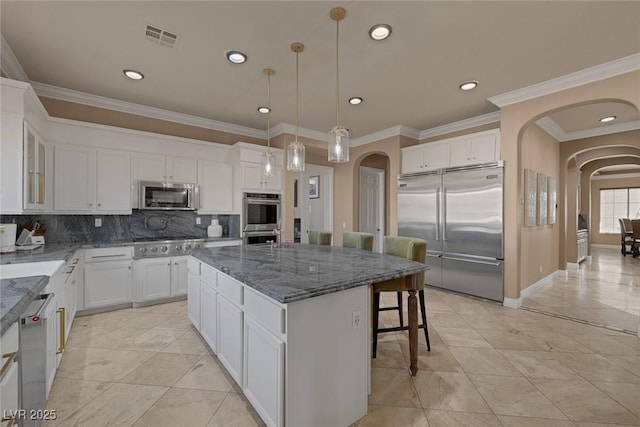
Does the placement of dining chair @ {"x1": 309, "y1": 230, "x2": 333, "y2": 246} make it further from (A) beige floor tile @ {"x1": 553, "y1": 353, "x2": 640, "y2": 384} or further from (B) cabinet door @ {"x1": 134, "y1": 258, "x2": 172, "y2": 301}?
(A) beige floor tile @ {"x1": 553, "y1": 353, "x2": 640, "y2": 384}

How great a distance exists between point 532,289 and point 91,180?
21.3 feet

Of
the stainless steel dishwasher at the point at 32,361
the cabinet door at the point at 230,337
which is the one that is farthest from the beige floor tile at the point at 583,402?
the stainless steel dishwasher at the point at 32,361

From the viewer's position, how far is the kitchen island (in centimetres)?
145

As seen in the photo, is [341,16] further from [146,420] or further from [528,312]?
[528,312]

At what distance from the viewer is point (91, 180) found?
3.59m

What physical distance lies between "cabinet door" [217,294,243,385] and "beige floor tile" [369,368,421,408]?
3.11 feet

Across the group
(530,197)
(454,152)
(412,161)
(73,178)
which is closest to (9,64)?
(73,178)

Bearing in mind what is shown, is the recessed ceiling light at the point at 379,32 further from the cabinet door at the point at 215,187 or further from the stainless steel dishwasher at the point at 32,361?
the cabinet door at the point at 215,187

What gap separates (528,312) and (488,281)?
0.55 m

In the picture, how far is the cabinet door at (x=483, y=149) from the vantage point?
3957 millimetres

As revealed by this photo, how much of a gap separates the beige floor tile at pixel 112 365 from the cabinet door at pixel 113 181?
6.45 feet

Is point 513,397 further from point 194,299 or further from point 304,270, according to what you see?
point 194,299

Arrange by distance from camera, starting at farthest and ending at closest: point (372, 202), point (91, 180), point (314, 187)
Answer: point (372, 202) → point (314, 187) → point (91, 180)

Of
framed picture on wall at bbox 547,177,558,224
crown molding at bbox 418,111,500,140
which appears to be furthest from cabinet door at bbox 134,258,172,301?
framed picture on wall at bbox 547,177,558,224
